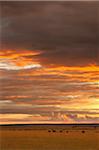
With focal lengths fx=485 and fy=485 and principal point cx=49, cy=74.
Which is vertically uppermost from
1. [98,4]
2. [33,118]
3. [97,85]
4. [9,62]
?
[98,4]

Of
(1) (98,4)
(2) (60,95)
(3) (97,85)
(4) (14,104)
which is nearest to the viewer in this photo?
(1) (98,4)

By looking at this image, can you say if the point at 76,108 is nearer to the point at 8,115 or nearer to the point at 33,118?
the point at 33,118

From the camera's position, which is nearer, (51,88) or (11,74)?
(11,74)

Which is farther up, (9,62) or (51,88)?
(9,62)

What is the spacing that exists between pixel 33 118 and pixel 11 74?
3.22 ft

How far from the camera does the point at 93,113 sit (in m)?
6.95

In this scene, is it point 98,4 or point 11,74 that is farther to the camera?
point 11,74

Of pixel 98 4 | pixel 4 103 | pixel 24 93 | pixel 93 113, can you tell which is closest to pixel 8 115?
pixel 4 103

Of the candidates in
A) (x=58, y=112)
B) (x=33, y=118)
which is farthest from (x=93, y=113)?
(x=33, y=118)

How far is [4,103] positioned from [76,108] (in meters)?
1.40

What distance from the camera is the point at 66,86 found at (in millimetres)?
7531

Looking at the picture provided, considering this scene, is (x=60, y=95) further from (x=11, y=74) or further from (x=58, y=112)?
(x=11, y=74)

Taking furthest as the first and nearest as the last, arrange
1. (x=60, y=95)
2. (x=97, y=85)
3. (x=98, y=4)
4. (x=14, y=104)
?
(x=60, y=95) < (x=14, y=104) < (x=97, y=85) < (x=98, y=4)

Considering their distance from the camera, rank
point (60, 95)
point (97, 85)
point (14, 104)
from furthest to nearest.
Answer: point (60, 95) < point (14, 104) < point (97, 85)
